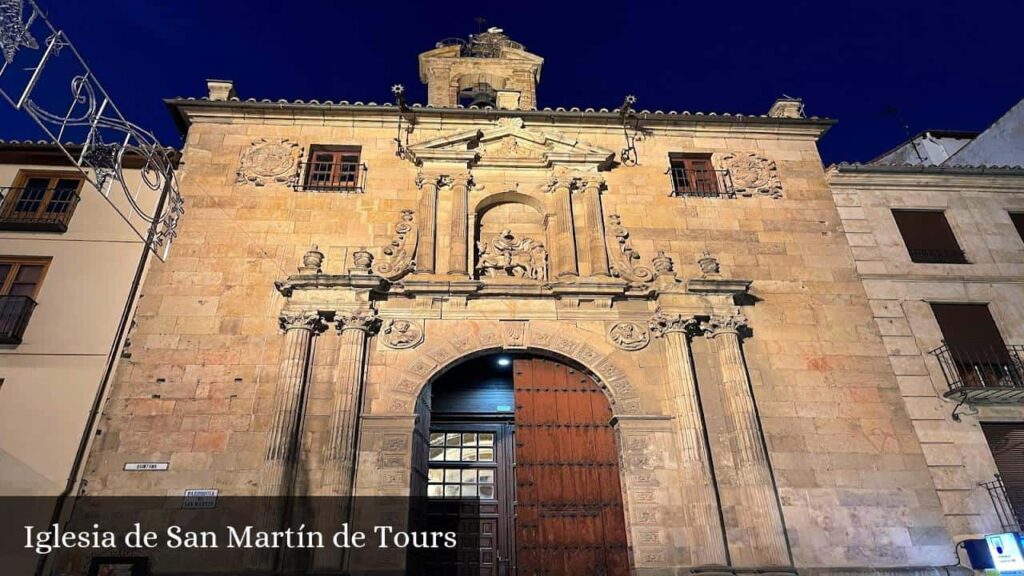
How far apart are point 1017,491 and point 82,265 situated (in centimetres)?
1578

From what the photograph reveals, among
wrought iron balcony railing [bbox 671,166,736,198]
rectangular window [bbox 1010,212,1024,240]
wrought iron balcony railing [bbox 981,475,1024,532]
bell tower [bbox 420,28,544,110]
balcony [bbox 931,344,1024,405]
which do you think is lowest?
wrought iron balcony railing [bbox 981,475,1024,532]

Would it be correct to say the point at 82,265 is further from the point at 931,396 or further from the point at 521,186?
the point at 931,396

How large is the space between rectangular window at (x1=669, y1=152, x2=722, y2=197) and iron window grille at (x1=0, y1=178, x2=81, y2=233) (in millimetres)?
11427

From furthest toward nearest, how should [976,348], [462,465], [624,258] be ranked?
[462,465] < [624,258] < [976,348]

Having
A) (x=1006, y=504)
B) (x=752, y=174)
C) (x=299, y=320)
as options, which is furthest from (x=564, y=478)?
(x=752, y=174)

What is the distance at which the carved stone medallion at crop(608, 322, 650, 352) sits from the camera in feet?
32.1

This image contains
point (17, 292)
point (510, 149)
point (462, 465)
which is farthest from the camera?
point (510, 149)

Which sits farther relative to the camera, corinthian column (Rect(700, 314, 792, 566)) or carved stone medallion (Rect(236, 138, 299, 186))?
carved stone medallion (Rect(236, 138, 299, 186))

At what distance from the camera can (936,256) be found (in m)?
11.6

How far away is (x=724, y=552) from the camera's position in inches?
322

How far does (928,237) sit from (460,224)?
9323mm

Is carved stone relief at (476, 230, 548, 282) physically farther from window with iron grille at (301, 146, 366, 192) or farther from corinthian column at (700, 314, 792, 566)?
corinthian column at (700, 314, 792, 566)

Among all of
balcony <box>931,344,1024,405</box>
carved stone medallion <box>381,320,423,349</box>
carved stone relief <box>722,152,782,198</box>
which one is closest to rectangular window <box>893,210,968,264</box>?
balcony <box>931,344,1024,405</box>

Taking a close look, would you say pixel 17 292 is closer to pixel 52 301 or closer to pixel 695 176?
pixel 52 301
